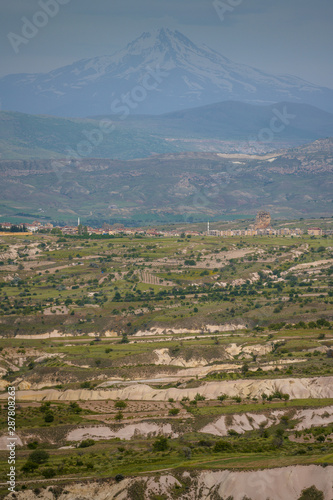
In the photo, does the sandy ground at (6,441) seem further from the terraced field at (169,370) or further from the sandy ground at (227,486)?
the sandy ground at (227,486)

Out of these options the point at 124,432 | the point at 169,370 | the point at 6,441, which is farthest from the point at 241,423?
the point at 169,370

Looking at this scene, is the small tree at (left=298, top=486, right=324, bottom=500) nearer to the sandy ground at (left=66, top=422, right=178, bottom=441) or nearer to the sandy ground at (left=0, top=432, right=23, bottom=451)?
the sandy ground at (left=66, top=422, right=178, bottom=441)

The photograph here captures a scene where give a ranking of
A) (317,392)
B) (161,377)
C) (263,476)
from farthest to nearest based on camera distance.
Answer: (161,377)
(317,392)
(263,476)

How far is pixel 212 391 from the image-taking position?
6406 centimetres

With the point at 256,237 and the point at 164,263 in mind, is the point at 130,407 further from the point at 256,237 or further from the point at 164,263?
the point at 256,237

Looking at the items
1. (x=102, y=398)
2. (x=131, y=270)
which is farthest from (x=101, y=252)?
(x=102, y=398)

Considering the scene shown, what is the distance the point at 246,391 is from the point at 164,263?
78.6 m

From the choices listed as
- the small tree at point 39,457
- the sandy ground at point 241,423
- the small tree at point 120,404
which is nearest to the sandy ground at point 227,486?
the small tree at point 39,457

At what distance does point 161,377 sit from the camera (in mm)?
74312

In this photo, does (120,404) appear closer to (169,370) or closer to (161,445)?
(161,445)

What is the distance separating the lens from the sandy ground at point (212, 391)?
2426 inches

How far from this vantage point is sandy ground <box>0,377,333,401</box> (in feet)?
202

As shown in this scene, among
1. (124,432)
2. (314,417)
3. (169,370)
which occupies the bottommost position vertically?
(124,432)

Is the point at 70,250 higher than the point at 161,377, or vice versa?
the point at 70,250
